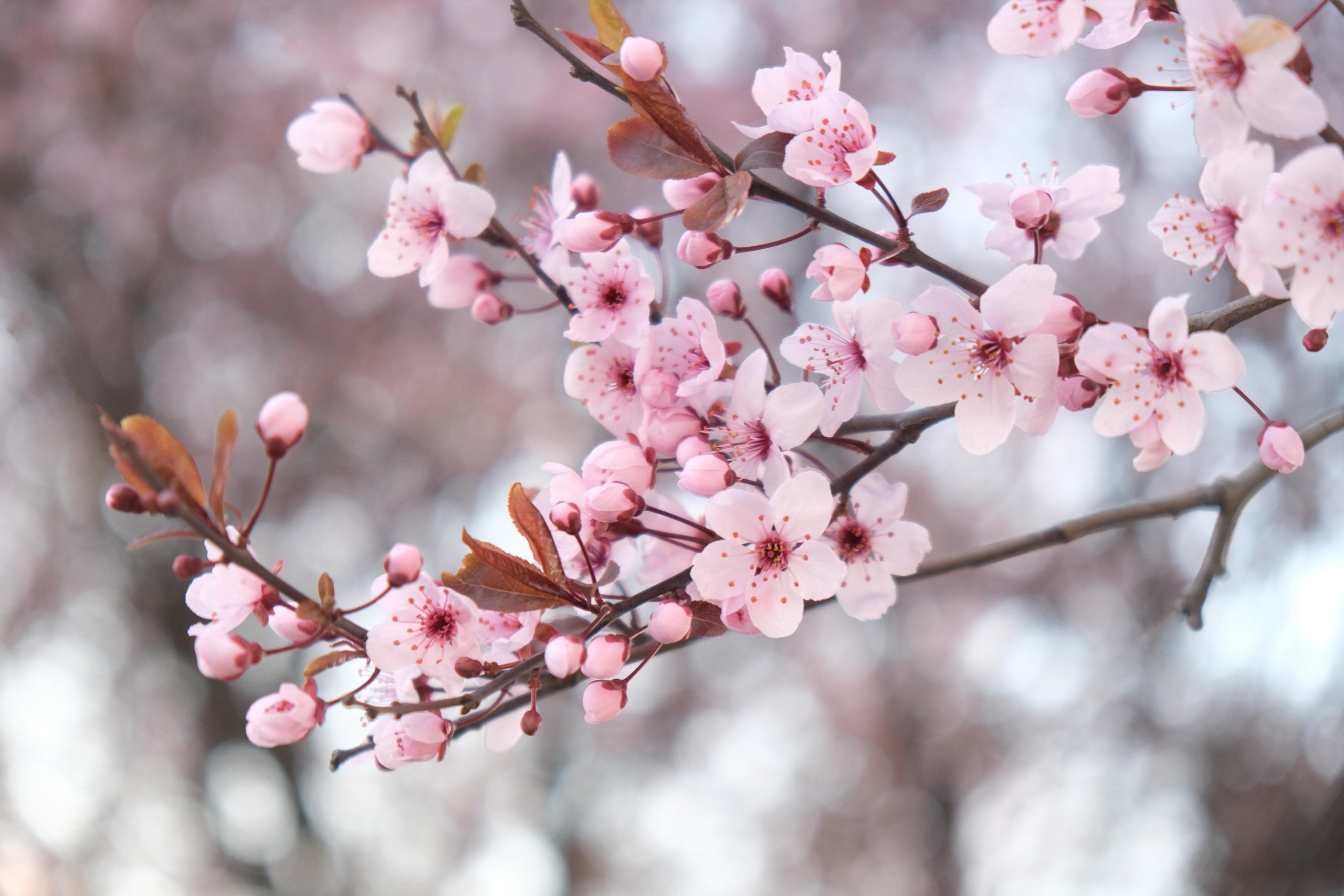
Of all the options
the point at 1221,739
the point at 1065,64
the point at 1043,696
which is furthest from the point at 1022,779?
the point at 1065,64

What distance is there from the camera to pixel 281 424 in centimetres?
60

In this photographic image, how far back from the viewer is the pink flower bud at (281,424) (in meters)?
0.60

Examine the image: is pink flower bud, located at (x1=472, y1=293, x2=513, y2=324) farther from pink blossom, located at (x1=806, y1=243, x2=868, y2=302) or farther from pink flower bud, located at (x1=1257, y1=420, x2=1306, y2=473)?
pink flower bud, located at (x1=1257, y1=420, x2=1306, y2=473)

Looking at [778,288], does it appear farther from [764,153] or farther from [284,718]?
[284,718]

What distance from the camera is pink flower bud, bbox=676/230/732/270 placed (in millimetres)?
643

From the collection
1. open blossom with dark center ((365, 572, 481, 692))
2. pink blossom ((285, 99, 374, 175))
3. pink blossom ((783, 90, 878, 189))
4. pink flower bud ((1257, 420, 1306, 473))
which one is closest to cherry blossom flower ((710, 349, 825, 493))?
pink blossom ((783, 90, 878, 189))

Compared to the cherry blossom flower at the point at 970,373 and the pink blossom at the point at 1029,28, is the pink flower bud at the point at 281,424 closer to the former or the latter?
the cherry blossom flower at the point at 970,373

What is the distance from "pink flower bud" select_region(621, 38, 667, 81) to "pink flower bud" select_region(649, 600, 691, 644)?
0.38 meters

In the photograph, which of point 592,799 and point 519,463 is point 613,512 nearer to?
point 519,463

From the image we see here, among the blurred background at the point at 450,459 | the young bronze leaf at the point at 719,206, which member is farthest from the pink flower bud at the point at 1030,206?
the blurred background at the point at 450,459

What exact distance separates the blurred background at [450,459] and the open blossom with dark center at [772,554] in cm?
282

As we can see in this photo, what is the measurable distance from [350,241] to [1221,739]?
4269mm

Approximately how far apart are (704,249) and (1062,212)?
0.34 meters

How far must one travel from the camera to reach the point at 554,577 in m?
0.59
